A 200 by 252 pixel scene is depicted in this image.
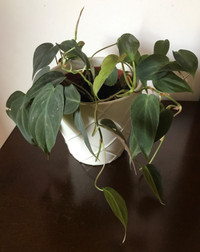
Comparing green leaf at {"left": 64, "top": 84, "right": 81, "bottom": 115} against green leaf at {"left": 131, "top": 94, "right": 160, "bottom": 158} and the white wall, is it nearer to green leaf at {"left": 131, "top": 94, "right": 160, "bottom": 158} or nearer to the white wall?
green leaf at {"left": 131, "top": 94, "right": 160, "bottom": 158}

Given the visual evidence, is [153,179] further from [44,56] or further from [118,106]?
[44,56]

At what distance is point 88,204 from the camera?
0.55 m

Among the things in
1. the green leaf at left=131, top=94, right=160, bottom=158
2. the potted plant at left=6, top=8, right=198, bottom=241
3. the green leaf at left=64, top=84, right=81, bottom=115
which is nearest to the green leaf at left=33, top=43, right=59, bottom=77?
the potted plant at left=6, top=8, right=198, bottom=241

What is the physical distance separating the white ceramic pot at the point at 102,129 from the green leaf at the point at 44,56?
122 mm

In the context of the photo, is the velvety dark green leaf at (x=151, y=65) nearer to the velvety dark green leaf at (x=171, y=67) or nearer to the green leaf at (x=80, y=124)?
the velvety dark green leaf at (x=171, y=67)

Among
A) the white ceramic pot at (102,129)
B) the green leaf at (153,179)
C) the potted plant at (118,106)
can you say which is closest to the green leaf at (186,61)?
the potted plant at (118,106)

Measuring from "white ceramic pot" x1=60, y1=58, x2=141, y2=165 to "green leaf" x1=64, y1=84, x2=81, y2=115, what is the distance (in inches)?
1.5

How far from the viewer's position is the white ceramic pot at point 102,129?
486 millimetres

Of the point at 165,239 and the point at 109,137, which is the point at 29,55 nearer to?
the point at 109,137

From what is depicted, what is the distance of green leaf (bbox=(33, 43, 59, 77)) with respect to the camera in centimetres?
50

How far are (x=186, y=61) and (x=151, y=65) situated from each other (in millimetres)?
81

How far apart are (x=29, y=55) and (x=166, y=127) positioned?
0.63 metres

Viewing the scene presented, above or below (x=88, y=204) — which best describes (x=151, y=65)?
above

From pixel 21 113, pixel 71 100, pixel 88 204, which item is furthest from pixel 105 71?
pixel 88 204
